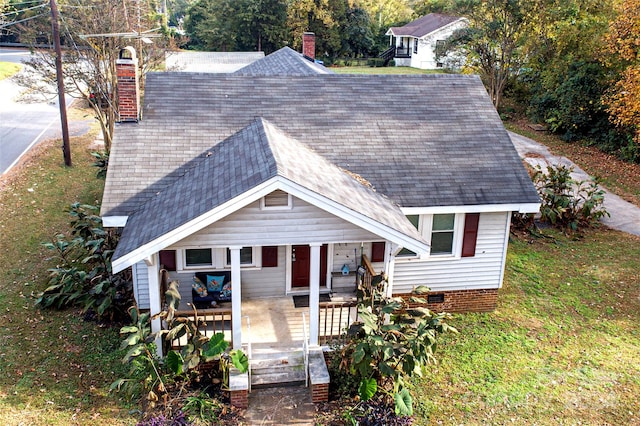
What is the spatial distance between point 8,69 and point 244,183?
137 ft

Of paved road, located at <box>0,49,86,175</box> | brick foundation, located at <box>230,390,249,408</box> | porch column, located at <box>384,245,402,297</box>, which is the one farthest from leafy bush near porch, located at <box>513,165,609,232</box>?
paved road, located at <box>0,49,86,175</box>

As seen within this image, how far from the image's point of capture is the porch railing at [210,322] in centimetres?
1033

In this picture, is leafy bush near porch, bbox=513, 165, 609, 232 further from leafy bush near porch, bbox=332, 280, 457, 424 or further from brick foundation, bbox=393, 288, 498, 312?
leafy bush near porch, bbox=332, 280, 457, 424

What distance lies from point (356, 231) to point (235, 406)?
12.0 feet

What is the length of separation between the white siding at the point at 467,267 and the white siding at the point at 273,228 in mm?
3172

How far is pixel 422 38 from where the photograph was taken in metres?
52.6

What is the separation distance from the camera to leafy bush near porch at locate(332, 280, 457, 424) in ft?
30.9

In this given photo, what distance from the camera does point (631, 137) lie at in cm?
2612

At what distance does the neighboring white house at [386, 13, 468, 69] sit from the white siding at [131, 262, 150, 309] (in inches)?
1636

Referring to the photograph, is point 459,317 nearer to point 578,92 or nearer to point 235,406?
point 235,406

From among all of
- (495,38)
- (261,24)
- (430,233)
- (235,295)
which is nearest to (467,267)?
(430,233)

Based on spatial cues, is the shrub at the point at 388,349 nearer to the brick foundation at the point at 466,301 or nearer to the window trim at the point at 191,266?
the brick foundation at the point at 466,301

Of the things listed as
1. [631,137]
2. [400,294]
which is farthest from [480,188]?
[631,137]

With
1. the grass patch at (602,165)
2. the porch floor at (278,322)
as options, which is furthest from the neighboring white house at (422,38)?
the porch floor at (278,322)
